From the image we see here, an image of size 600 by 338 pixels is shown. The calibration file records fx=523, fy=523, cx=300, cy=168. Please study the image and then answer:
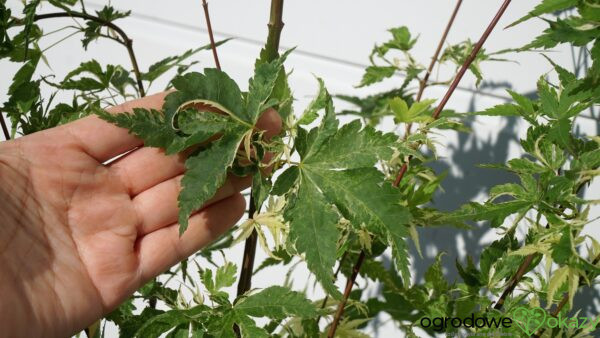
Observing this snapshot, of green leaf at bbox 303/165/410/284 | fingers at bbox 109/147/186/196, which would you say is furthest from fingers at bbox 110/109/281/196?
green leaf at bbox 303/165/410/284

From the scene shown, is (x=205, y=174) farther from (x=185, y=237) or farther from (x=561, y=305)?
(x=561, y=305)

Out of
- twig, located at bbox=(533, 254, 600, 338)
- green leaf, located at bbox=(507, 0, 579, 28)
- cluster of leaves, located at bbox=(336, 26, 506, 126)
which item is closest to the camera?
green leaf, located at bbox=(507, 0, 579, 28)

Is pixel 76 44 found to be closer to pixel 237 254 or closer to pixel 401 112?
pixel 237 254

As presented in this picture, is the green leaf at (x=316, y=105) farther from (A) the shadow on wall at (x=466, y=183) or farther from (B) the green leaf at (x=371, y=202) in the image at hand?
(A) the shadow on wall at (x=466, y=183)

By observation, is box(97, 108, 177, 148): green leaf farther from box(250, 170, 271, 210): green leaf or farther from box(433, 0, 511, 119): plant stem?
box(433, 0, 511, 119): plant stem

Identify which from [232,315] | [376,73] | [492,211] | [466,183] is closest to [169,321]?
[232,315]

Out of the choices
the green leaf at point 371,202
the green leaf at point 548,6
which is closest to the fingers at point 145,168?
the green leaf at point 371,202

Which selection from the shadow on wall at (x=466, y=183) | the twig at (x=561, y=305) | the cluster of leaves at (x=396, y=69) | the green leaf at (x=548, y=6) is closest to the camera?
the green leaf at (x=548, y=6)
